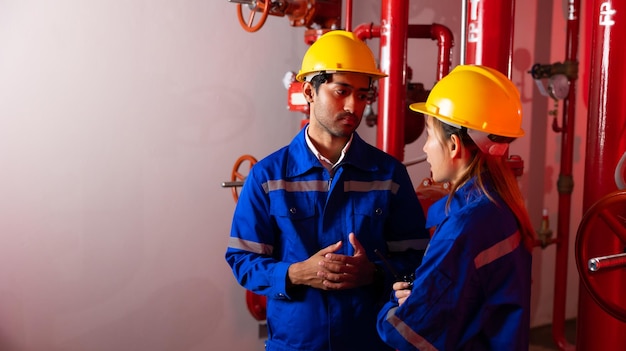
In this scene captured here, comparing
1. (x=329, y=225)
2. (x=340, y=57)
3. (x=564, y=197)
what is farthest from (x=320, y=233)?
(x=564, y=197)

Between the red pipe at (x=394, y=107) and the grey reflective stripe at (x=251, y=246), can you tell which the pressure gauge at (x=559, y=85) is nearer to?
the red pipe at (x=394, y=107)

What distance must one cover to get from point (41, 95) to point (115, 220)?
55 centimetres

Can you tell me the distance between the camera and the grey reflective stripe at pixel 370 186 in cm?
143

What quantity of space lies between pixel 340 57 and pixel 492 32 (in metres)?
0.49

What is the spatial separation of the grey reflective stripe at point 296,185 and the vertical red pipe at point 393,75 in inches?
22.9

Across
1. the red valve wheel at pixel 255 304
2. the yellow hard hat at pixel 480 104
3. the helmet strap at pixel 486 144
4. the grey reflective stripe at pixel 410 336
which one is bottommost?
the red valve wheel at pixel 255 304

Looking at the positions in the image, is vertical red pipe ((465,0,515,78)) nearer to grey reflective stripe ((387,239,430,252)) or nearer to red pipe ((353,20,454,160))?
red pipe ((353,20,454,160))

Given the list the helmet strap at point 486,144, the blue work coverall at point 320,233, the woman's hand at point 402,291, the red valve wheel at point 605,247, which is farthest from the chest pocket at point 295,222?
the red valve wheel at point 605,247

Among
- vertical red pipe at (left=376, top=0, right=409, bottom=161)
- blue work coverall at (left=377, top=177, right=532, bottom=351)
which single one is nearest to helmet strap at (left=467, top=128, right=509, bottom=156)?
blue work coverall at (left=377, top=177, right=532, bottom=351)

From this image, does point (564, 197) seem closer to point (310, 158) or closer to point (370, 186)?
point (370, 186)

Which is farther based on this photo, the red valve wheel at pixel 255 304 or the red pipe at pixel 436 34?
the red valve wheel at pixel 255 304

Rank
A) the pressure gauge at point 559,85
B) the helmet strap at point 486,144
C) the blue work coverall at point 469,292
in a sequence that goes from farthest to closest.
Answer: the pressure gauge at point 559,85 < the helmet strap at point 486,144 < the blue work coverall at point 469,292

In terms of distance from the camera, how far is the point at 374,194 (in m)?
1.44

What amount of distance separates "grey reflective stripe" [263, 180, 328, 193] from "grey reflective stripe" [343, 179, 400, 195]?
6 cm
